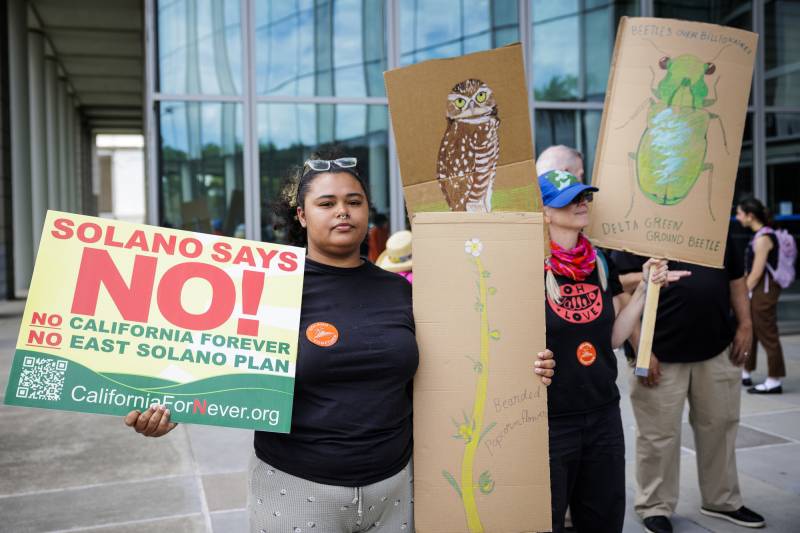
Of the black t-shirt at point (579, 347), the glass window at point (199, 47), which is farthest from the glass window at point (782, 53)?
the black t-shirt at point (579, 347)

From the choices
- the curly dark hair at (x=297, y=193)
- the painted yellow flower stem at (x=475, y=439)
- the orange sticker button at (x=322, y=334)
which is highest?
the curly dark hair at (x=297, y=193)

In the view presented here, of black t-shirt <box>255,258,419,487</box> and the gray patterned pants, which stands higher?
black t-shirt <box>255,258,419,487</box>

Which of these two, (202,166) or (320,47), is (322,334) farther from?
(320,47)

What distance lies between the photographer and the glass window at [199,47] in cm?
852

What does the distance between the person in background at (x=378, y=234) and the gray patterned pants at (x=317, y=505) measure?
6.92 m

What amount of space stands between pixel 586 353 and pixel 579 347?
37mm

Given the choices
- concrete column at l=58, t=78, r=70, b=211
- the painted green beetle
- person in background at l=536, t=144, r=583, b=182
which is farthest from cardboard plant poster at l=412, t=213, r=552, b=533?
concrete column at l=58, t=78, r=70, b=211

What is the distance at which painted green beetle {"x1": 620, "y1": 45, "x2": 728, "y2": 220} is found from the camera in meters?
2.58

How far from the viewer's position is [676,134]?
Result: 8.56 feet

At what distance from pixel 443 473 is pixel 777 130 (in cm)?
1043

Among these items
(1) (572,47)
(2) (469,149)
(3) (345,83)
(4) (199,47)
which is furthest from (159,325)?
(1) (572,47)

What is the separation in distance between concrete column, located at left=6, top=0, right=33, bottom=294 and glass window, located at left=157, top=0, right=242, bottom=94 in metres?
8.95

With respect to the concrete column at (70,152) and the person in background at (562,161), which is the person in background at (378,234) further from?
the concrete column at (70,152)

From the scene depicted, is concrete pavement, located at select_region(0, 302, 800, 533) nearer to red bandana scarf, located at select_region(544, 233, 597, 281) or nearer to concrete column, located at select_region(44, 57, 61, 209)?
red bandana scarf, located at select_region(544, 233, 597, 281)
